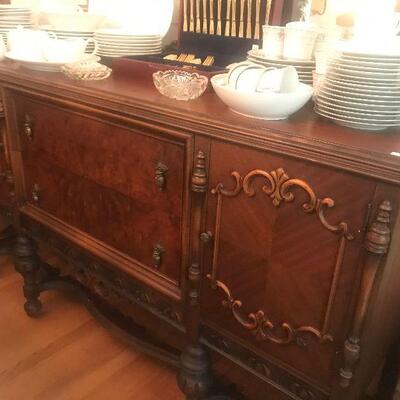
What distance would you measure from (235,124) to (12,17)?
105 centimetres

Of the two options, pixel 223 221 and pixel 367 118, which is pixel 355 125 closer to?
pixel 367 118

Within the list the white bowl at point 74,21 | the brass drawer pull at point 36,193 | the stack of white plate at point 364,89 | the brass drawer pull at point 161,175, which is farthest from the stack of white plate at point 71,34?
the stack of white plate at point 364,89

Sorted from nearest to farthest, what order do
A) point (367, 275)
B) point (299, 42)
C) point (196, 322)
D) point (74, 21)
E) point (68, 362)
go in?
point (367, 275), point (299, 42), point (196, 322), point (74, 21), point (68, 362)

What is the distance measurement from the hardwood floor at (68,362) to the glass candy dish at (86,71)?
900 mm

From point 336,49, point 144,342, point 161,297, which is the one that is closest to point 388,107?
point 336,49

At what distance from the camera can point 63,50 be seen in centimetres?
118

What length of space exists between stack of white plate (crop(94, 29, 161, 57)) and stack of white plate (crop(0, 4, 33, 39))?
36 cm

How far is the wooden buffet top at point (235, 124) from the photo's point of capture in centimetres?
65

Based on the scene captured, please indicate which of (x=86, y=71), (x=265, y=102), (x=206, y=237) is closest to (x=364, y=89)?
(x=265, y=102)

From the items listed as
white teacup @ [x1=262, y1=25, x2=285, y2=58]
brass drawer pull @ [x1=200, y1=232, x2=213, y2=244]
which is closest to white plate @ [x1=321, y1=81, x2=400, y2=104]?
white teacup @ [x1=262, y1=25, x2=285, y2=58]

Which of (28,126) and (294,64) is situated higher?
(294,64)

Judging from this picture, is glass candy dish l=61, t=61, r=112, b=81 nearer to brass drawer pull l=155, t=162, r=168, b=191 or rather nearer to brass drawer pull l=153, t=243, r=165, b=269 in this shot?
brass drawer pull l=155, t=162, r=168, b=191

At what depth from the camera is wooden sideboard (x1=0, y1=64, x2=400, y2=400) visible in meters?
0.70

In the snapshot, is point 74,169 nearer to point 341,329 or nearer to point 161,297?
point 161,297
